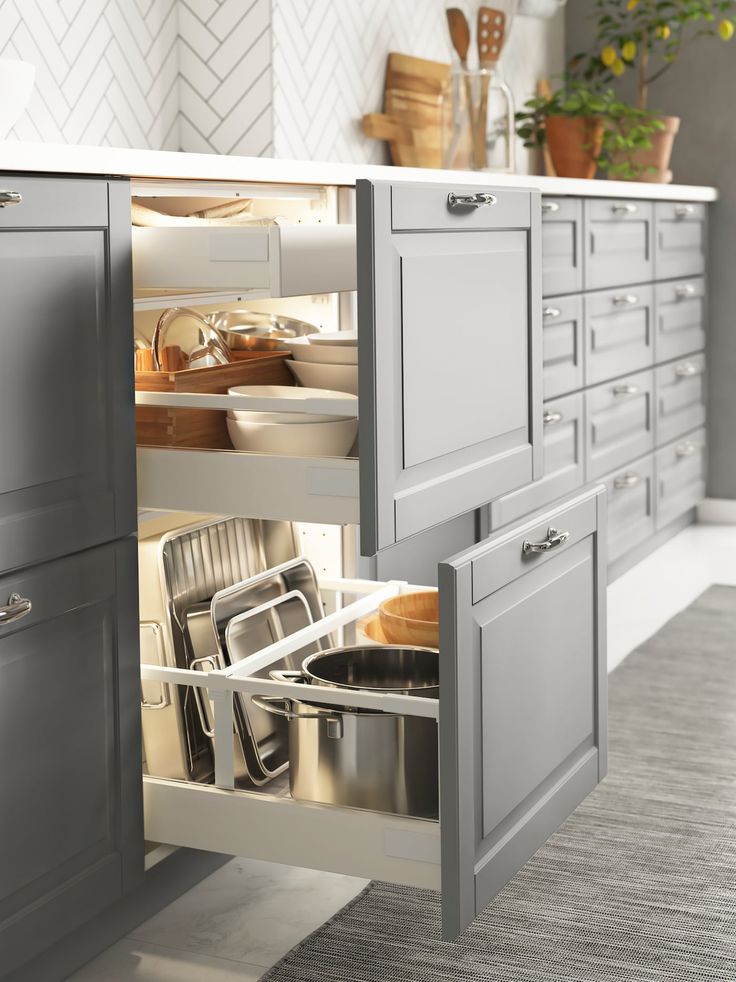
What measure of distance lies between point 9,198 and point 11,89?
0.37 m

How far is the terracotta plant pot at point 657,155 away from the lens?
3.87 meters

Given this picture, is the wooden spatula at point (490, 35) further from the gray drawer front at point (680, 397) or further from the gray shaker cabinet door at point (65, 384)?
the gray shaker cabinet door at point (65, 384)

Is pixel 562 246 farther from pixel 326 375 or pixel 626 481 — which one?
pixel 326 375

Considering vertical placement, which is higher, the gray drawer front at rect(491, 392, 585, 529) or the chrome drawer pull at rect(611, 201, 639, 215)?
the chrome drawer pull at rect(611, 201, 639, 215)

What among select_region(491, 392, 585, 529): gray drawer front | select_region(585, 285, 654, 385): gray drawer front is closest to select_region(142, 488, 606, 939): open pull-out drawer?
select_region(491, 392, 585, 529): gray drawer front

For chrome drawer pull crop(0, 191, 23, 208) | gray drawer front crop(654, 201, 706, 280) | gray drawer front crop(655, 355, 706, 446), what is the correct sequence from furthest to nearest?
gray drawer front crop(655, 355, 706, 446)
gray drawer front crop(654, 201, 706, 280)
chrome drawer pull crop(0, 191, 23, 208)

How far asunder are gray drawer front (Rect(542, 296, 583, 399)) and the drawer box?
139 cm

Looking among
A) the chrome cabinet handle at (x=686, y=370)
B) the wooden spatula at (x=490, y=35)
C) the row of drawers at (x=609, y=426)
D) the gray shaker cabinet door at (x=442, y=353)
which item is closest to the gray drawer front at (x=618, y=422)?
the row of drawers at (x=609, y=426)

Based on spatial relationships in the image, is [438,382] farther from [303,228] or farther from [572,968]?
[572,968]

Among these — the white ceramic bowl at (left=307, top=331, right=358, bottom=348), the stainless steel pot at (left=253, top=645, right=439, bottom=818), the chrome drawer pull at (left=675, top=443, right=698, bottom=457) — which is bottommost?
the stainless steel pot at (left=253, top=645, right=439, bottom=818)

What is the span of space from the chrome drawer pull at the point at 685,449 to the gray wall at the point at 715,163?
0.21 m

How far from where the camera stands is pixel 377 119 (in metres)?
2.91

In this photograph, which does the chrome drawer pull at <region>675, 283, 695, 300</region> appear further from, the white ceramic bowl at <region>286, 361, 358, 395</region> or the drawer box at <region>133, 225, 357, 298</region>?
the drawer box at <region>133, 225, 357, 298</region>

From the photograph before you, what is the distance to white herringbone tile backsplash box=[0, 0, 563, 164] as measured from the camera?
2.19 m
